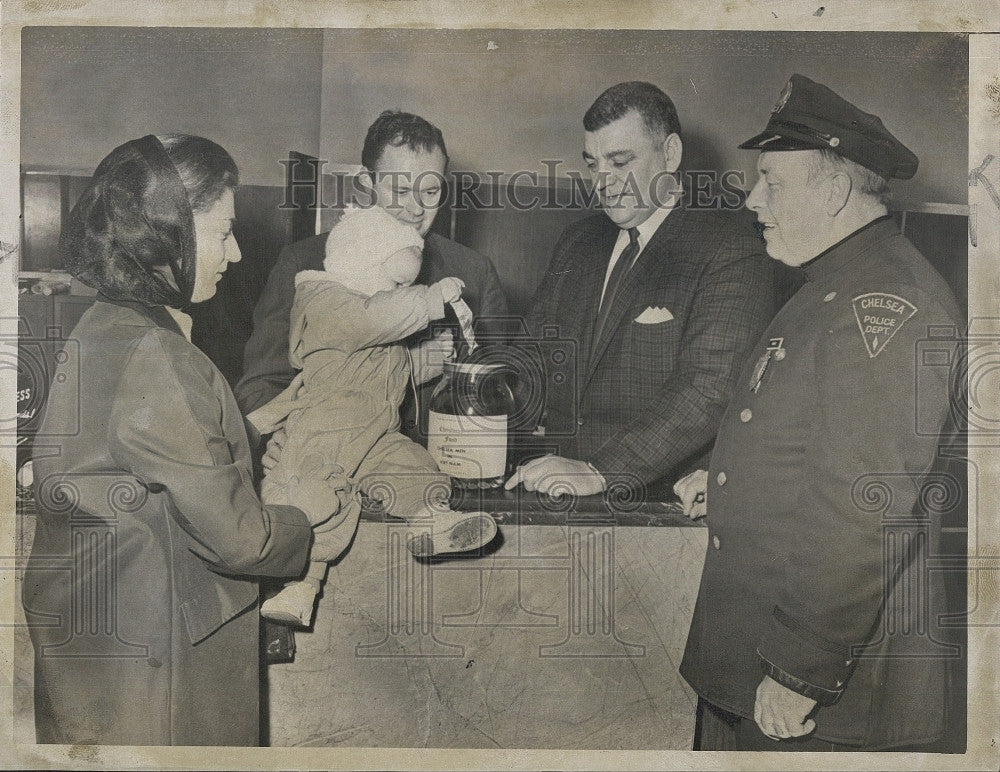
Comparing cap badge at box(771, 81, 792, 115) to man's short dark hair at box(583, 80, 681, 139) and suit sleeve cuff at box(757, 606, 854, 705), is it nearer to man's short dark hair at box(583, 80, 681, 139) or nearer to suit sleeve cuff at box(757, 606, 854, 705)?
man's short dark hair at box(583, 80, 681, 139)

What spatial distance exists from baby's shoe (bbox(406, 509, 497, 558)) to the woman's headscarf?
2.65 ft

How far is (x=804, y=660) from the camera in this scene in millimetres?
2219

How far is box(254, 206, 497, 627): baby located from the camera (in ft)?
7.47

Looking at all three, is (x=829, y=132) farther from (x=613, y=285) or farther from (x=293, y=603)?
(x=293, y=603)

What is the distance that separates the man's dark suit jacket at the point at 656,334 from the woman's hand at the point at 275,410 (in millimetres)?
607

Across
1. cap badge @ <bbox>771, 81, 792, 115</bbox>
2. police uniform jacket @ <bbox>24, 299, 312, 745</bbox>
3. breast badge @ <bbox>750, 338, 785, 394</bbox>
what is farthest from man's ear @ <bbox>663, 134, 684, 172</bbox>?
police uniform jacket @ <bbox>24, 299, 312, 745</bbox>

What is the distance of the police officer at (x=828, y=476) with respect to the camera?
2238 millimetres

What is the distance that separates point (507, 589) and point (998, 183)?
1.60 metres

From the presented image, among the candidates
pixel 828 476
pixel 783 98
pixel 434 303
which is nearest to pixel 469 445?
pixel 434 303

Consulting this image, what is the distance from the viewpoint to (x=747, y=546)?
2266 millimetres

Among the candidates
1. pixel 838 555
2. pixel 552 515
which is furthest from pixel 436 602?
pixel 838 555

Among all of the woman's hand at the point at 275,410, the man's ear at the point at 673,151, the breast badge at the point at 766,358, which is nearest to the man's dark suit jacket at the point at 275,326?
the woman's hand at the point at 275,410

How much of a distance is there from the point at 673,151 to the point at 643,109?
5.0 inches

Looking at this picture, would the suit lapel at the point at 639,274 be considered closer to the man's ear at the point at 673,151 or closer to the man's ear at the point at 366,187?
the man's ear at the point at 673,151
